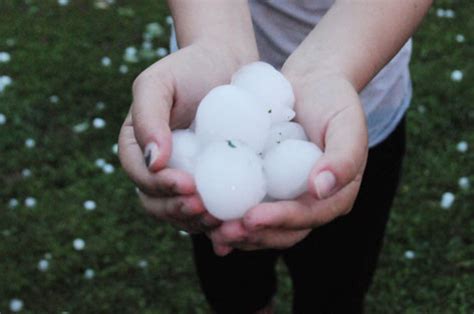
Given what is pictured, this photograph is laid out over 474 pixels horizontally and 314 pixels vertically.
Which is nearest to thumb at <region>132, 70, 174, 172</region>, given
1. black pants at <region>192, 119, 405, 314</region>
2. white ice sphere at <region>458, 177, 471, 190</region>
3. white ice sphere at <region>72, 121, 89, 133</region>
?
black pants at <region>192, 119, 405, 314</region>

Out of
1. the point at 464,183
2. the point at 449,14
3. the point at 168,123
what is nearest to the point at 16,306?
the point at 168,123

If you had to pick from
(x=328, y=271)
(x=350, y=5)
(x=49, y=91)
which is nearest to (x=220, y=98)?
(x=350, y=5)

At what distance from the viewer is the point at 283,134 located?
124 centimetres

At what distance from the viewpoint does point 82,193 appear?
8.72 feet

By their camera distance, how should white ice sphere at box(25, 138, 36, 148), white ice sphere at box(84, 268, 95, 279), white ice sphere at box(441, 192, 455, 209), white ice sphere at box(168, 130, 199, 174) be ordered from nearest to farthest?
white ice sphere at box(168, 130, 199, 174) → white ice sphere at box(84, 268, 95, 279) → white ice sphere at box(441, 192, 455, 209) → white ice sphere at box(25, 138, 36, 148)

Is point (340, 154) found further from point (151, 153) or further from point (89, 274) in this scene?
point (89, 274)

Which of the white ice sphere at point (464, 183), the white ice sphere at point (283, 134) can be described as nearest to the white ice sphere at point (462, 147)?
the white ice sphere at point (464, 183)

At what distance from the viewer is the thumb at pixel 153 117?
1078 mm

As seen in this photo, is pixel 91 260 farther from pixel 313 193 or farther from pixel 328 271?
pixel 313 193

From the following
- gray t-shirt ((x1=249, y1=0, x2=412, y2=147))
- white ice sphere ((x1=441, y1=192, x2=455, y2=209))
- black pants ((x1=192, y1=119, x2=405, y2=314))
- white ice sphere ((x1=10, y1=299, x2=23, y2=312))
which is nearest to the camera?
gray t-shirt ((x1=249, y1=0, x2=412, y2=147))

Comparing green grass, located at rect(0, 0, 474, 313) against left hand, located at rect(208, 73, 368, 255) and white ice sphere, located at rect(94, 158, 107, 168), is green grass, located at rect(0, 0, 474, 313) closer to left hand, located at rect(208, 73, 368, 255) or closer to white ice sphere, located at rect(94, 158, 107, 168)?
white ice sphere, located at rect(94, 158, 107, 168)

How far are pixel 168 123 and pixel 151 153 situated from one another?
0.30 ft

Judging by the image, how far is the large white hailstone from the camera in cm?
116

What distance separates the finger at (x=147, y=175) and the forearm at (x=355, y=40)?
0.29 meters
